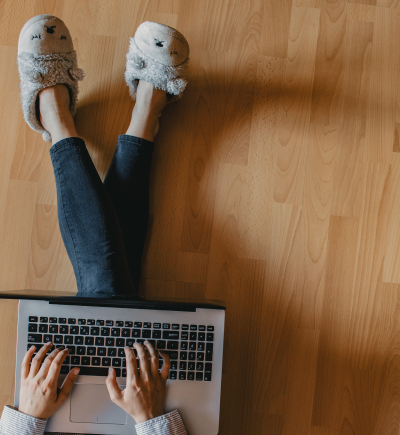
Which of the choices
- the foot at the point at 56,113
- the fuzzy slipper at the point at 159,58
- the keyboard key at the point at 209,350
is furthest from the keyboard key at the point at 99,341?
the fuzzy slipper at the point at 159,58

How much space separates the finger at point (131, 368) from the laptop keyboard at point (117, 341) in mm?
19

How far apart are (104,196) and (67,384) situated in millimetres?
418

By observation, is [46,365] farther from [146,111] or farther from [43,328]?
[146,111]

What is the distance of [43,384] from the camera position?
0.69 m

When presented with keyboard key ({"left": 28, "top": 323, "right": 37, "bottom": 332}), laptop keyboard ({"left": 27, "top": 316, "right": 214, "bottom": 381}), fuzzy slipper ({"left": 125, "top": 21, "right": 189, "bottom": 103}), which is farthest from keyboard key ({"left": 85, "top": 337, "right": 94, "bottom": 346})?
fuzzy slipper ({"left": 125, "top": 21, "right": 189, "bottom": 103})

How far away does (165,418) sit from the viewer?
27.0 inches

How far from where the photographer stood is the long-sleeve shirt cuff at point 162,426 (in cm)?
68

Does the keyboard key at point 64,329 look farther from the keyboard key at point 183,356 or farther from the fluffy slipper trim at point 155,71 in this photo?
the fluffy slipper trim at point 155,71

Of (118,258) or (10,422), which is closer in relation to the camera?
(10,422)

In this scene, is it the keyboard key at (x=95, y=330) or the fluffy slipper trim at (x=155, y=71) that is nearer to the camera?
the keyboard key at (x=95, y=330)

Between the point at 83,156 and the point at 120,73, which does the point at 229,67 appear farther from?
the point at 83,156

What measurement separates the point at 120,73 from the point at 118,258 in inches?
21.5

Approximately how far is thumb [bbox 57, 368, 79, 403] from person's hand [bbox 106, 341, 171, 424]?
0.07 m

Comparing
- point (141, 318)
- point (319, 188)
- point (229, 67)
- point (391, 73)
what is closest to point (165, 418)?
point (141, 318)
